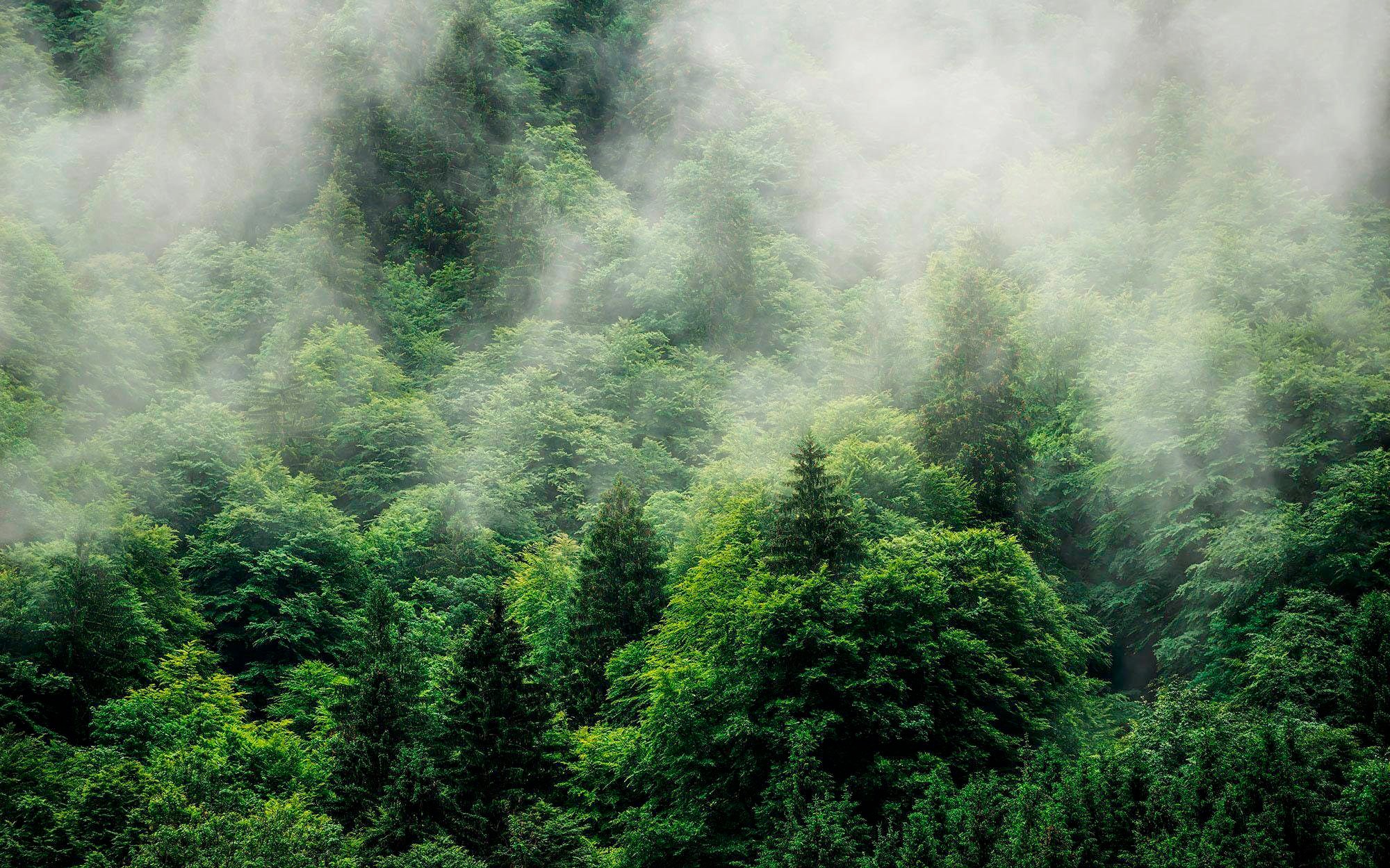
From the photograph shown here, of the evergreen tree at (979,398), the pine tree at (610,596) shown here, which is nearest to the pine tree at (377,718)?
the pine tree at (610,596)

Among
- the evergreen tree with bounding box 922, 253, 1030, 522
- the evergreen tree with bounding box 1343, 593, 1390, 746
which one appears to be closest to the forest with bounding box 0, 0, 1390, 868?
the evergreen tree with bounding box 1343, 593, 1390, 746

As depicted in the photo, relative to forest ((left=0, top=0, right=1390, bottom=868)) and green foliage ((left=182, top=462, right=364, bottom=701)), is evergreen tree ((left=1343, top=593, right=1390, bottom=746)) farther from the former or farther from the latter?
green foliage ((left=182, top=462, right=364, bottom=701))

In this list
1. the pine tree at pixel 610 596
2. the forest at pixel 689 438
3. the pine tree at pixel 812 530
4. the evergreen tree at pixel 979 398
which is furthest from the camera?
the evergreen tree at pixel 979 398

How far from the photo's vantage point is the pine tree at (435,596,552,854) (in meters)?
27.0

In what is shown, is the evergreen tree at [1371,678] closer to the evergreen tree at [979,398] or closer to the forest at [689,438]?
the forest at [689,438]

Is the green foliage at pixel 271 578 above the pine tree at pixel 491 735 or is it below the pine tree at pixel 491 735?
above

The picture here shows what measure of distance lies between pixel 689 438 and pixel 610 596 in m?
17.6

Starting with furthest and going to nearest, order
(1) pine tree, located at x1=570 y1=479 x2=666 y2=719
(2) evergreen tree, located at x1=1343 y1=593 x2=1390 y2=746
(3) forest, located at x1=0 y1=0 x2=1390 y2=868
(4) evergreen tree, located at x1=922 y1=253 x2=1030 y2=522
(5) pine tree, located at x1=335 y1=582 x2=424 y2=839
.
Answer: (4) evergreen tree, located at x1=922 y1=253 x2=1030 y2=522
(1) pine tree, located at x1=570 y1=479 x2=666 y2=719
(5) pine tree, located at x1=335 y1=582 x2=424 y2=839
(3) forest, located at x1=0 y1=0 x2=1390 y2=868
(2) evergreen tree, located at x1=1343 y1=593 x2=1390 y2=746

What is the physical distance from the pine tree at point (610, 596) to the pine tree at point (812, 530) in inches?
275

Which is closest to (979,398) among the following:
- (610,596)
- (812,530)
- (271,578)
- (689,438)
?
(812,530)

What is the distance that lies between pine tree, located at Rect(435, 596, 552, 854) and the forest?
0.13 metres

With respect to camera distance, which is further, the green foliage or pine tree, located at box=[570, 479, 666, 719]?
the green foliage

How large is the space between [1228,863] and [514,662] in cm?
1683

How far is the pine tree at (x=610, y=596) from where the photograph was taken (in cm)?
3391
